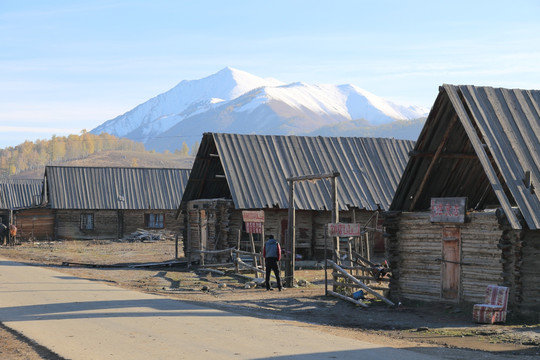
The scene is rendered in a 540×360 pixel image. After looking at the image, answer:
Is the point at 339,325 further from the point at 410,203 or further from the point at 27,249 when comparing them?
the point at 27,249

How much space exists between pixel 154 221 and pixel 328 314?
4370 centimetres

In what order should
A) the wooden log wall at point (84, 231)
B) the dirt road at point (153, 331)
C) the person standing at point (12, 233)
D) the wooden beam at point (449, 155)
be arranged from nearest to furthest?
the dirt road at point (153, 331), the wooden beam at point (449, 155), the person standing at point (12, 233), the wooden log wall at point (84, 231)

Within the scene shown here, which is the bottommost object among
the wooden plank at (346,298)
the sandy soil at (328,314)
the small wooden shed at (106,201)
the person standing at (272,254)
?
the sandy soil at (328,314)

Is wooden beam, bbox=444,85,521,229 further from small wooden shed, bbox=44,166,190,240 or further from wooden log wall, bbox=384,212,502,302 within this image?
small wooden shed, bbox=44,166,190,240

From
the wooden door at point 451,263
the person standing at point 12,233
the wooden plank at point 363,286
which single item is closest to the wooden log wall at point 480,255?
the wooden door at point 451,263

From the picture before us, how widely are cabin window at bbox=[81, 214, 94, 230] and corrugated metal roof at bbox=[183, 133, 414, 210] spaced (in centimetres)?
2241

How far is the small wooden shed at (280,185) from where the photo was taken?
35219 millimetres

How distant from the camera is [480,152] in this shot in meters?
18.5

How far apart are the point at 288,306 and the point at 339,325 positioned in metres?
3.70

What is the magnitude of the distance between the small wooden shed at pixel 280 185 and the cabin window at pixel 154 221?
69.7 feet

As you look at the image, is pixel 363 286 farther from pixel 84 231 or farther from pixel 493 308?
pixel 84 231

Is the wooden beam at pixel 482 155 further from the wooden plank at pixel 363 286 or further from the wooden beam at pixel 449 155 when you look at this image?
the wooden plank at pixel 363 286

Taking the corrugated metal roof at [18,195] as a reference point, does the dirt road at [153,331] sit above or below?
below

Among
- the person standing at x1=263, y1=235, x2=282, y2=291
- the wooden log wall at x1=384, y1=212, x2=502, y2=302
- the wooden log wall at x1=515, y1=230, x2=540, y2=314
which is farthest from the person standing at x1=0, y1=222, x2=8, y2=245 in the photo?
the wooden log wall at x1=515, y1=230, x2=540, y2=314
